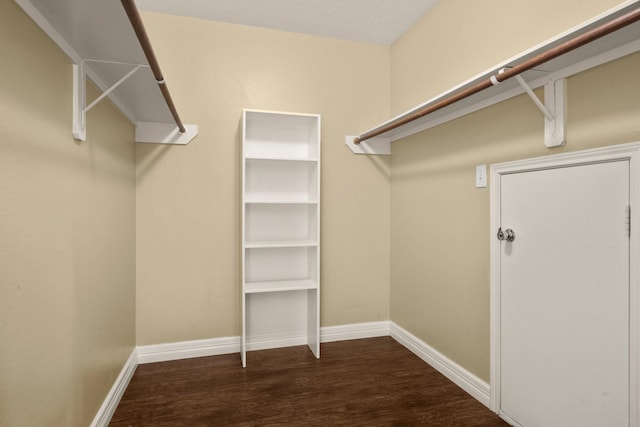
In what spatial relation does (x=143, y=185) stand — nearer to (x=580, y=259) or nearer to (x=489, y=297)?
(x=489, y=297)

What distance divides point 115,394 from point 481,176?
239cm

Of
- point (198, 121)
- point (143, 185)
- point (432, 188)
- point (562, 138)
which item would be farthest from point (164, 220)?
point (562, 138)

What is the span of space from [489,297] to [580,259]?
58 cm

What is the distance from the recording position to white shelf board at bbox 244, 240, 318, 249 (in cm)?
246

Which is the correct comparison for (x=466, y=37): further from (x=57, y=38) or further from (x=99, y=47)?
(x=57, y=38)

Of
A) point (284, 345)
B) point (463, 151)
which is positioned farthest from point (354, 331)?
point (463, 151)

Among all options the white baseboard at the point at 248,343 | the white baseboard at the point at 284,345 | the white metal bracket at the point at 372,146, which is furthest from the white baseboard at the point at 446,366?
the white metal bracket at the point at 372,146

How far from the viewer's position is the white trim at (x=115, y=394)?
166 centimetres

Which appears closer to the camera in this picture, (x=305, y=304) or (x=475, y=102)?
(x=475, y=102)

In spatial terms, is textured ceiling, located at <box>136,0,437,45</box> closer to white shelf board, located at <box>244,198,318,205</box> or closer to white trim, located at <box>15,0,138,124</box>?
white trim, located at <box>15,0,138,124</box>

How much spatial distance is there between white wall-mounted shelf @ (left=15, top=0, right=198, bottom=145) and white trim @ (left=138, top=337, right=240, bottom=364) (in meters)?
1.65

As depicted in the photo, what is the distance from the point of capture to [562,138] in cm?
151

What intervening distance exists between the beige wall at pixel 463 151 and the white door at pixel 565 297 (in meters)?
0.16

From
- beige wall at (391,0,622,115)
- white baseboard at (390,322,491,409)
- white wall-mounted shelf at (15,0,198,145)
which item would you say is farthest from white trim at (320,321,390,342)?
white wall-mounted shelf at (15,0,198,145)
